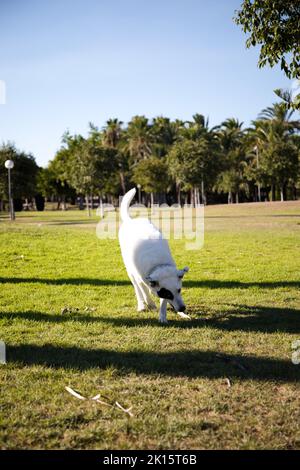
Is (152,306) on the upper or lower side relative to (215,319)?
upper

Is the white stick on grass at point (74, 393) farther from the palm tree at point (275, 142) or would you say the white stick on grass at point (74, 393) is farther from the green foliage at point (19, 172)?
the palm tree at point (275, 142)

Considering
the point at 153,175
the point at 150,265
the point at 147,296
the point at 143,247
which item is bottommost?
the point at 147,296

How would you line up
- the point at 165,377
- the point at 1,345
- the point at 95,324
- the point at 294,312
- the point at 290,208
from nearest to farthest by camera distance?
the point at 165,377
the point at 1,345
the point at 95,324
the point at 294,312
the point at 290,208

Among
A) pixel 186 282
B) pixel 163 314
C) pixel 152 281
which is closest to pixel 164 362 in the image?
pixel 152 281

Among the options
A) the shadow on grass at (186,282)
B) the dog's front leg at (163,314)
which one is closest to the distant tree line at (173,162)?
the shadow on grass at (186,282)

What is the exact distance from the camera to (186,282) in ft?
33.2

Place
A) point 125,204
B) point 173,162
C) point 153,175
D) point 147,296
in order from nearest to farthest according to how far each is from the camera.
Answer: point 147,296 → point 125,204 → point 173,162 → point 153,175

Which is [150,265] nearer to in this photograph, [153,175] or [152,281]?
[152,281]

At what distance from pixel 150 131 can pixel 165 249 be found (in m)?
74.4

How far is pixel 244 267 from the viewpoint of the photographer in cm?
1211

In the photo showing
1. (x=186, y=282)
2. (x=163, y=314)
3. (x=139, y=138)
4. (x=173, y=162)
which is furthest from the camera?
(x=139, y=138)

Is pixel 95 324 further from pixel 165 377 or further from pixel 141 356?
pixel 165 377

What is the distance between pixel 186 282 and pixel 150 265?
11.2 ft

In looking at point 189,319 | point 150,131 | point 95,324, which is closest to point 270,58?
point 189,319
